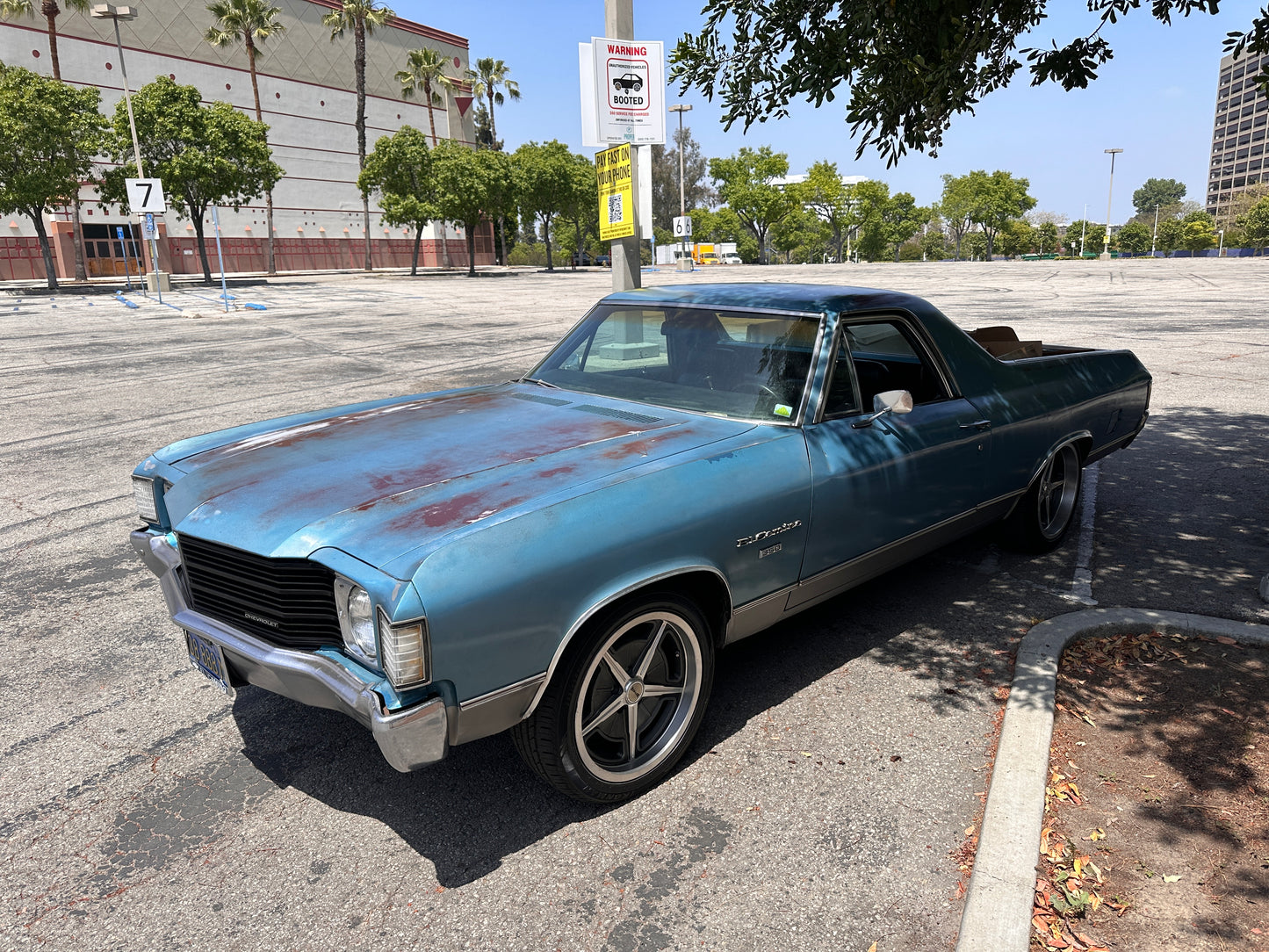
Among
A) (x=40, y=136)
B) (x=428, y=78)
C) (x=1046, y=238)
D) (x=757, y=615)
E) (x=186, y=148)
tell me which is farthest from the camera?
(x=1046, y=238)

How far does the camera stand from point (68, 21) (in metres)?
45.9

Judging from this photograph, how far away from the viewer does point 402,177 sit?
163ft

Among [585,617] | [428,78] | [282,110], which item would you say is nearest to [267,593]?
[585,617]

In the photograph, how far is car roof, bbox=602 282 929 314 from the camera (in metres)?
3.80

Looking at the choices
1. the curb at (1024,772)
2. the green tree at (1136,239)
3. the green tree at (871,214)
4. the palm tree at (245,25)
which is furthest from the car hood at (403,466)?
Answer: the green tree at (1136,239)

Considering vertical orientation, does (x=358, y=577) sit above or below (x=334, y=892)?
above

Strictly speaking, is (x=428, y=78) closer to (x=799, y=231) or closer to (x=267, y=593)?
(x=799, y=231)

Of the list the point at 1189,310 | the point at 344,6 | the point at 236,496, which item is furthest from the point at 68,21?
the point at 236,496

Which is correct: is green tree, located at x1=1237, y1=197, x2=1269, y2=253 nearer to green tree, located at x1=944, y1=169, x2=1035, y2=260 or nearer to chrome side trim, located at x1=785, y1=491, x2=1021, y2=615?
green tree, located at x1=944, y1=169, x2=1035, y2=260

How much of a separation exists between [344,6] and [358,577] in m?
63.5

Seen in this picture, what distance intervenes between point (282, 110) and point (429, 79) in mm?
12109

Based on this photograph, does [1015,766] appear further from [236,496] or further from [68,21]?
[68,21]

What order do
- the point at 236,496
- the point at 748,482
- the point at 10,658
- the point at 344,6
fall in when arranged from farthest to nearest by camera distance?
1. the point at 344,6
2. the point at 10,658
3. the point at 748,482
4. the point at 236,496

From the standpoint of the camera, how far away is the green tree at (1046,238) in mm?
106000
